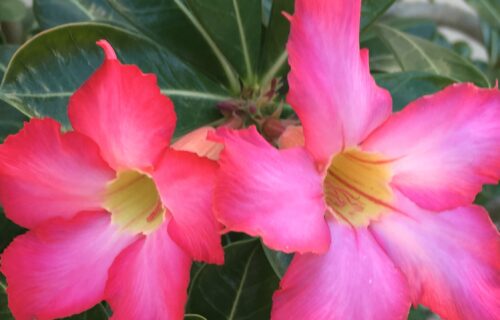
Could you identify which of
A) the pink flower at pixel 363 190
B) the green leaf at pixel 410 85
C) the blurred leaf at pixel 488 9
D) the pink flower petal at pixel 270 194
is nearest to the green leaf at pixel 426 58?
the green leaf at pixel 410 85

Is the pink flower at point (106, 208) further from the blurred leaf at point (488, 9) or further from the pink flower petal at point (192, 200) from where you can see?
the blurred leaf at point (488, 9)

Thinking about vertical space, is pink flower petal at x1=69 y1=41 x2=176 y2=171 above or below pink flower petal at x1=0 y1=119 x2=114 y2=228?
above

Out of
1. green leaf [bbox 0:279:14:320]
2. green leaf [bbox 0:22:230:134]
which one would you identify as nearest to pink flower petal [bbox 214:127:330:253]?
green leaf [bbox 0:22:230:134]

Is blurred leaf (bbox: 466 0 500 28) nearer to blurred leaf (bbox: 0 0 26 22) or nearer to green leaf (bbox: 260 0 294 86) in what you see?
green leaf (bbox: 260 0 294 86)

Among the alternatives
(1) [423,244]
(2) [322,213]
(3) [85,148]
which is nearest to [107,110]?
(3) [85,148]

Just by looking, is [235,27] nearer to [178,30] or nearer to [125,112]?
[178,30]

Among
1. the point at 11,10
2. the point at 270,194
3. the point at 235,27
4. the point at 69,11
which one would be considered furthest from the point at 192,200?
the point at 11,10
